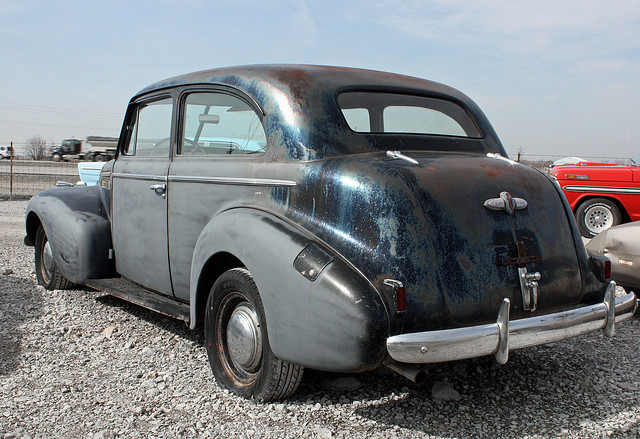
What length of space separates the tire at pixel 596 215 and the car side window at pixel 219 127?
8.51 meters

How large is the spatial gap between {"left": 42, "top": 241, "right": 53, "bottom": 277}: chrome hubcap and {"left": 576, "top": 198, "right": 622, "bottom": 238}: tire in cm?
866

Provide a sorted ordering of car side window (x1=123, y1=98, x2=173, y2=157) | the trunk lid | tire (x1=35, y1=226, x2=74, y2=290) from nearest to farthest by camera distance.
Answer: the trunk lid
car side window (x1=123, y1=98, x2=173, y2=157)
tire (x1=35, y1=226, x2=74, y2=290)

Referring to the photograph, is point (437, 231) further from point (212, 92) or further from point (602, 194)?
point (602, 194)

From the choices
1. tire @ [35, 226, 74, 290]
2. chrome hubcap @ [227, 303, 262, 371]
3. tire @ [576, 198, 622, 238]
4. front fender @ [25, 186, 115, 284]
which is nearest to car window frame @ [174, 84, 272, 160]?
chrome hubcap @ [227, 303, 262, 371]

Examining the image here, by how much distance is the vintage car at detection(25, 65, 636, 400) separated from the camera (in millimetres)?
2678

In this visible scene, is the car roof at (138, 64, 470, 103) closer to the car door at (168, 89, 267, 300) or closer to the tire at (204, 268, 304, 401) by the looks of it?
the car door at (168, 89, 267, 300)

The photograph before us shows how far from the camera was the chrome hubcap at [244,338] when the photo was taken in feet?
10.1

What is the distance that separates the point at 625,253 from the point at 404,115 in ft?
8.11

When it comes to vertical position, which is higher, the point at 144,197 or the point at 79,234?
the point at 144,197

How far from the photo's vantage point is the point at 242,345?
316cm

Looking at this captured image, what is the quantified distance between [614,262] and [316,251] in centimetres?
330

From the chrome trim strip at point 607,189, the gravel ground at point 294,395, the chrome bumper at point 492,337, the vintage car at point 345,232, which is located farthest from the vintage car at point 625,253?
the chrome trim strip at point 607,189

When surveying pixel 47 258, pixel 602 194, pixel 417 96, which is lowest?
pixel 47 258

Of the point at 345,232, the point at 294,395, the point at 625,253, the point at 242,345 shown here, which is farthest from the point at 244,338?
the point at 625,253
